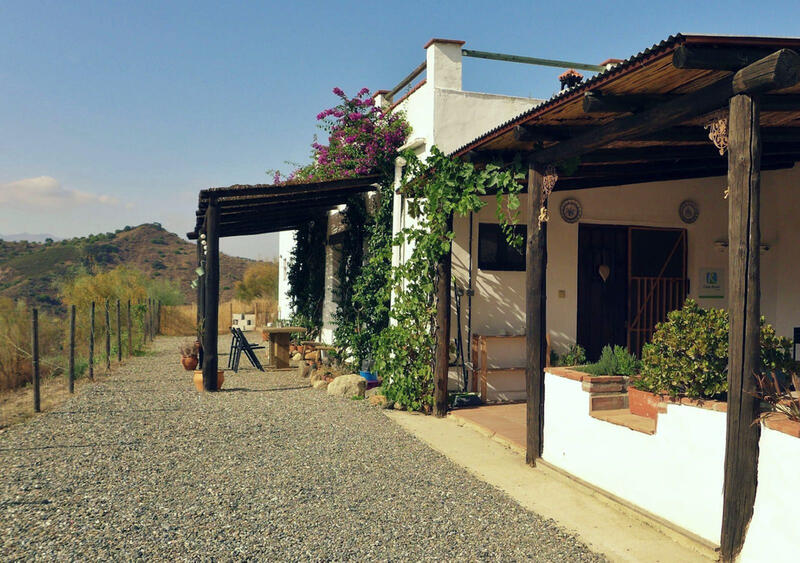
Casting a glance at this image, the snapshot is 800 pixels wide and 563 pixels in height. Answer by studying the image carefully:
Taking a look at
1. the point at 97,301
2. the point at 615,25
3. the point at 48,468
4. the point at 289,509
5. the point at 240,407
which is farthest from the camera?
the point at 97,301

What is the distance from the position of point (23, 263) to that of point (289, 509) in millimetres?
44951

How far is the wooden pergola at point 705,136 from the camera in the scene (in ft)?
10.7

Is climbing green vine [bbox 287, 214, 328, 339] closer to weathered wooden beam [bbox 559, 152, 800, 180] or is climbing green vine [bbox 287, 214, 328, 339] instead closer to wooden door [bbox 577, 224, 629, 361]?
wooden door [bbox 577, 224, 629, 361]

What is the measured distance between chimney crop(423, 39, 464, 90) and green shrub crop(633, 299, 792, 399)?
5057 millimetres

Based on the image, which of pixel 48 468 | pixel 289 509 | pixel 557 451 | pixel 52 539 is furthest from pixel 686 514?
pixel 48 468

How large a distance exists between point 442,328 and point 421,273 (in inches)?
28.3

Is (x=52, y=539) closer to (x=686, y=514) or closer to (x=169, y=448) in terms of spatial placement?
(x=169, y=448)

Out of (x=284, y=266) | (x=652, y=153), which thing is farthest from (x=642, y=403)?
(x=284, y=266)

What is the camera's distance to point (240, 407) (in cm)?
795

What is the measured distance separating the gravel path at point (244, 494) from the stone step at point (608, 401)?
1.04 metres

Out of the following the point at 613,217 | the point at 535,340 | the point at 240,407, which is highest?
the point at 613,217

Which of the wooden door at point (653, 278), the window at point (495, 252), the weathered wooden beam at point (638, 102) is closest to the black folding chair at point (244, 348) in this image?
the window at point (495, 252)

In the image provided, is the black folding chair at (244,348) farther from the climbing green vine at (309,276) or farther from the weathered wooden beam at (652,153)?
the weathered wooden beam at (652,153)

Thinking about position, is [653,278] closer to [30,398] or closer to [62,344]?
[30,398]
